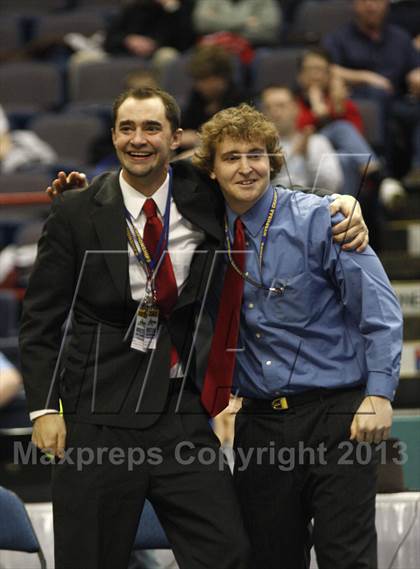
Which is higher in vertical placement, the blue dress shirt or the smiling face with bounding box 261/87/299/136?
the smiling face with bounding box 261/87/299/136

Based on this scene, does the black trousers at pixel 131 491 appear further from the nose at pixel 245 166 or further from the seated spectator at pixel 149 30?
the seated spectator at pixel 149 30

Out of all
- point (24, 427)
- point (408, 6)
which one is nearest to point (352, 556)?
point (24, 427)

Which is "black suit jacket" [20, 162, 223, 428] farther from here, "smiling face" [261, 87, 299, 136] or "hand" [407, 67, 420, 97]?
"hand" [407, 67, 420, 97]

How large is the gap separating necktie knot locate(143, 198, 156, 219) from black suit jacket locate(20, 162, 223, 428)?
0.07 m

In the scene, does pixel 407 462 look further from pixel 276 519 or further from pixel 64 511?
pixel 64 511

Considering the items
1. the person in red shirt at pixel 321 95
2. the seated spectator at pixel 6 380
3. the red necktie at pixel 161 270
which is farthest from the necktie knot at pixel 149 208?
the person in red shirt at pixel 321 95

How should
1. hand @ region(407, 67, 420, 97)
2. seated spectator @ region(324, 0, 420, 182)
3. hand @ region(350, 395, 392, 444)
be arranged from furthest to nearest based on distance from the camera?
seated spectator @ region(324, 0, 420, 182) → hand @ region(407, 67, 420, 97) → hand @ region(350, 395, 392, 444)

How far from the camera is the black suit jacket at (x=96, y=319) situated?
350 centimetres

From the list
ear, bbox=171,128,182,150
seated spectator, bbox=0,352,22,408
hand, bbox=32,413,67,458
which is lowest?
seated spectator, bbox=0,352,22,408

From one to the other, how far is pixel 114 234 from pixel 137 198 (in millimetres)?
132

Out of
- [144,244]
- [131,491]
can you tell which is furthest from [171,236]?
[131,491]

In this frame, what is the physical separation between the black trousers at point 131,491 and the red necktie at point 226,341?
0.13 meters

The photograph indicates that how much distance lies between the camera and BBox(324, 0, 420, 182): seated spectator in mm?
7422

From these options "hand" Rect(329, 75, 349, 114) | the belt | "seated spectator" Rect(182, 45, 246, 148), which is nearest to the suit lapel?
the belt
